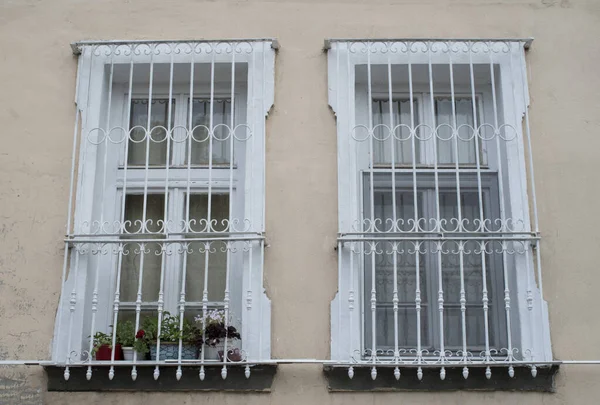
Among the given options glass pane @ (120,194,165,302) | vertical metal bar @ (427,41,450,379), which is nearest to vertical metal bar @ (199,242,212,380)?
glass pane @ (120,194,165,302)

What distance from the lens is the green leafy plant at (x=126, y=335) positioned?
18.4 ft

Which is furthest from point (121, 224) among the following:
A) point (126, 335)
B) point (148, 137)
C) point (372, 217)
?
point (372, 217)

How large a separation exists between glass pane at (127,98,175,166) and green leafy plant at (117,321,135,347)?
1.22m

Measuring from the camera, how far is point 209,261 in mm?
6027

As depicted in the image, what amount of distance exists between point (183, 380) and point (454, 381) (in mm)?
1674

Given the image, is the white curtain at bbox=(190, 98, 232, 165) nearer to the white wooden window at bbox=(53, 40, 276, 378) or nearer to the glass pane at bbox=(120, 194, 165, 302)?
the white wooden window at bbox=(53, 40, 276, 378)

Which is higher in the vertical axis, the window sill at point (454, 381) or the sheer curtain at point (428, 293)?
the sheer curtain at point (428, 293)

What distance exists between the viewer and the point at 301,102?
606cm

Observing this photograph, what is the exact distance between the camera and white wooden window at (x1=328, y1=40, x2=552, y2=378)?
5613 millimetres

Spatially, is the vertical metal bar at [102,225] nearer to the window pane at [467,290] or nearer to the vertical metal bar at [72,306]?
the vertical metal bar at [72,306]

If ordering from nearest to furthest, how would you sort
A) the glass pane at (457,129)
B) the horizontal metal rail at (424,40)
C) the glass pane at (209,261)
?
the glass pane at (209,261) < the horizontal metal rail at (424,40) < the glass pane at (457,129)

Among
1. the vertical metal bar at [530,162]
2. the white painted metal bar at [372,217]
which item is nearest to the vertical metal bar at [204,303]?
the white painted metal bar at [372,217]

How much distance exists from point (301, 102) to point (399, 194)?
3.04 feet

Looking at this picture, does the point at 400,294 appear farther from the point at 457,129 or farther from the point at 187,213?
the point at 187,213
